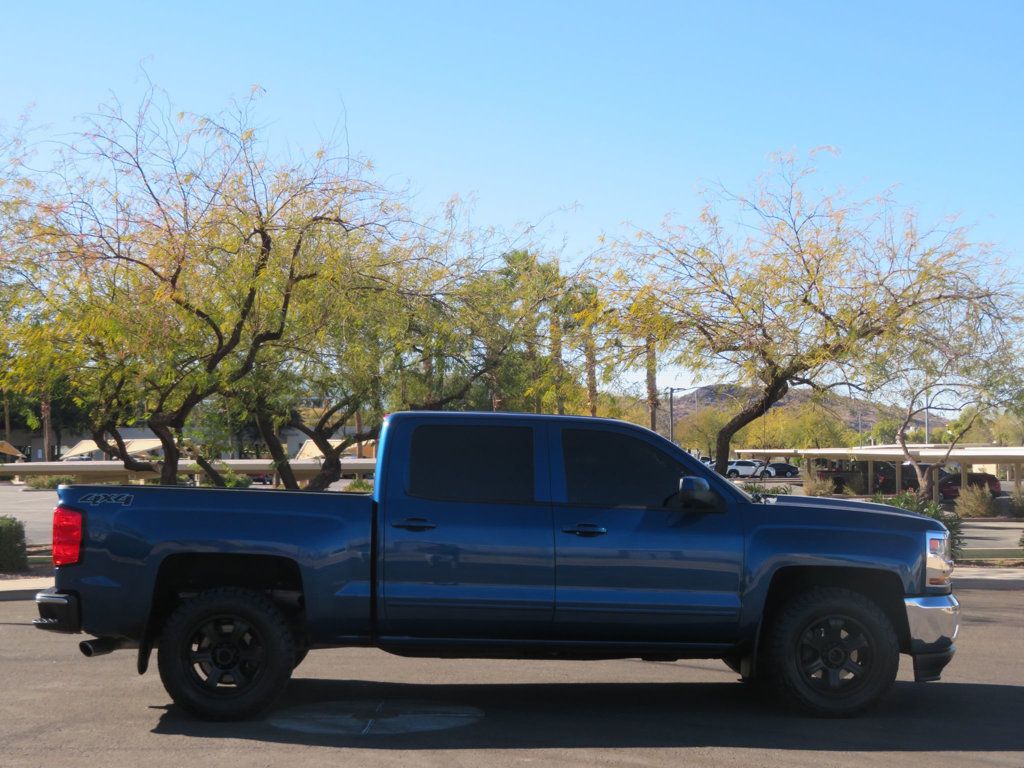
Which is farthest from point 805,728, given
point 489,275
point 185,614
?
point 489,275

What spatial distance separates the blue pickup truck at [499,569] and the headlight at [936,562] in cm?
1

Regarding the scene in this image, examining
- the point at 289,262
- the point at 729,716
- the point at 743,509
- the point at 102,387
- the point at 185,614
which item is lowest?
the point at 729,716

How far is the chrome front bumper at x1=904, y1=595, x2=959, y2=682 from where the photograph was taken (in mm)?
7422

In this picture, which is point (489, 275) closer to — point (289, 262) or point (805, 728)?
point (289, 262)

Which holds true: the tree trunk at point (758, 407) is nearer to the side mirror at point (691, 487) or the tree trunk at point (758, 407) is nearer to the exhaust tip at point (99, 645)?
the side mirror at point (691, 487)

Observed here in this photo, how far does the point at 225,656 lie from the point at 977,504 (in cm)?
3865

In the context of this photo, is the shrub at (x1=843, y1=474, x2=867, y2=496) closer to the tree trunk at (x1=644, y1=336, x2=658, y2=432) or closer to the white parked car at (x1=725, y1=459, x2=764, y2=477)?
the white parked car at (x1=725, y1=459, x2=764, y2=477)

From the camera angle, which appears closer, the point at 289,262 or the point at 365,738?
the point at 365,738

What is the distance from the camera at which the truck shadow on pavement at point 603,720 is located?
6.79 m

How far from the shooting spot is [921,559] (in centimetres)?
749

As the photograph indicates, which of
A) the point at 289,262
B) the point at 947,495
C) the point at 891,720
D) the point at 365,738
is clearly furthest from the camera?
the point at 947,495

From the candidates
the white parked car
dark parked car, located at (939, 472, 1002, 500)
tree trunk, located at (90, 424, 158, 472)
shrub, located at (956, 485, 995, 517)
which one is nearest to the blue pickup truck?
tree trunk, located at (90, 424, 158, 472)

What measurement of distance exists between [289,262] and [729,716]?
465 inches

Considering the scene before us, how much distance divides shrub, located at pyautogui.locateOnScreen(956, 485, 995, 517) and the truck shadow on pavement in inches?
1372
